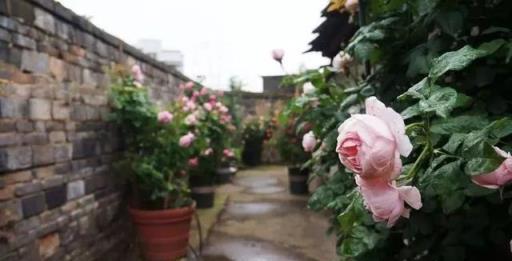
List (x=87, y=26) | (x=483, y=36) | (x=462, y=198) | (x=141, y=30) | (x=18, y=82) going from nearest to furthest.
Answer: (x=462, y=198), (x=483, y=36), (x=18, y=82), (x=87, y=26), (x=141, y=30)

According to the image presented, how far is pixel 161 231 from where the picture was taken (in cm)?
329

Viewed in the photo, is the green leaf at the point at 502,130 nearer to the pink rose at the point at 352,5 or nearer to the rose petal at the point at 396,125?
the rose petal at the point at 396,125

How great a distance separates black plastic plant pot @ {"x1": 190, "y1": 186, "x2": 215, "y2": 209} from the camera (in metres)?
4.97

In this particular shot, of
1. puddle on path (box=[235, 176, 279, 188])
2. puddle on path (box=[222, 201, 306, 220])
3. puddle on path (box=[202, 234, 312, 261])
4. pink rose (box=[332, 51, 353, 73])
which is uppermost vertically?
pink rose (box=[332, 51, 353, 73])

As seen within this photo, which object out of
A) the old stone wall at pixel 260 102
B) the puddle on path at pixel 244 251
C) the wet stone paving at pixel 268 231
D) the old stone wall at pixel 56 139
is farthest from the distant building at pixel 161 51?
the puddle on path at pixel 244 251

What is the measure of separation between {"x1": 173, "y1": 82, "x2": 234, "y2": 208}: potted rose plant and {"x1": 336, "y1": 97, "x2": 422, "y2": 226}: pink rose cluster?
3462 millimetres

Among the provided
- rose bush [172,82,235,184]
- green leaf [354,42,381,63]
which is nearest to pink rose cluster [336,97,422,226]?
green leaf [354,42,381,63]

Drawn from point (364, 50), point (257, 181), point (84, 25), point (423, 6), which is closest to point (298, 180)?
point (257, 181)

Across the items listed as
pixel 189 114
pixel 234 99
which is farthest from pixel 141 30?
pixel 189 114

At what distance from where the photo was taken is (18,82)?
80.9 inches

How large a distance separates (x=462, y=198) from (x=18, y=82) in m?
2.08

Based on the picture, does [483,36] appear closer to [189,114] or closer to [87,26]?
[87,26]

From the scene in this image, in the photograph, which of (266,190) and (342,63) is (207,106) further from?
(342,63)

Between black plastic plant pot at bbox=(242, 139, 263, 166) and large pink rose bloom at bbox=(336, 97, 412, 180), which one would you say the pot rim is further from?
black plastic plant pot at bbox=(242, 139, 263, 166)
